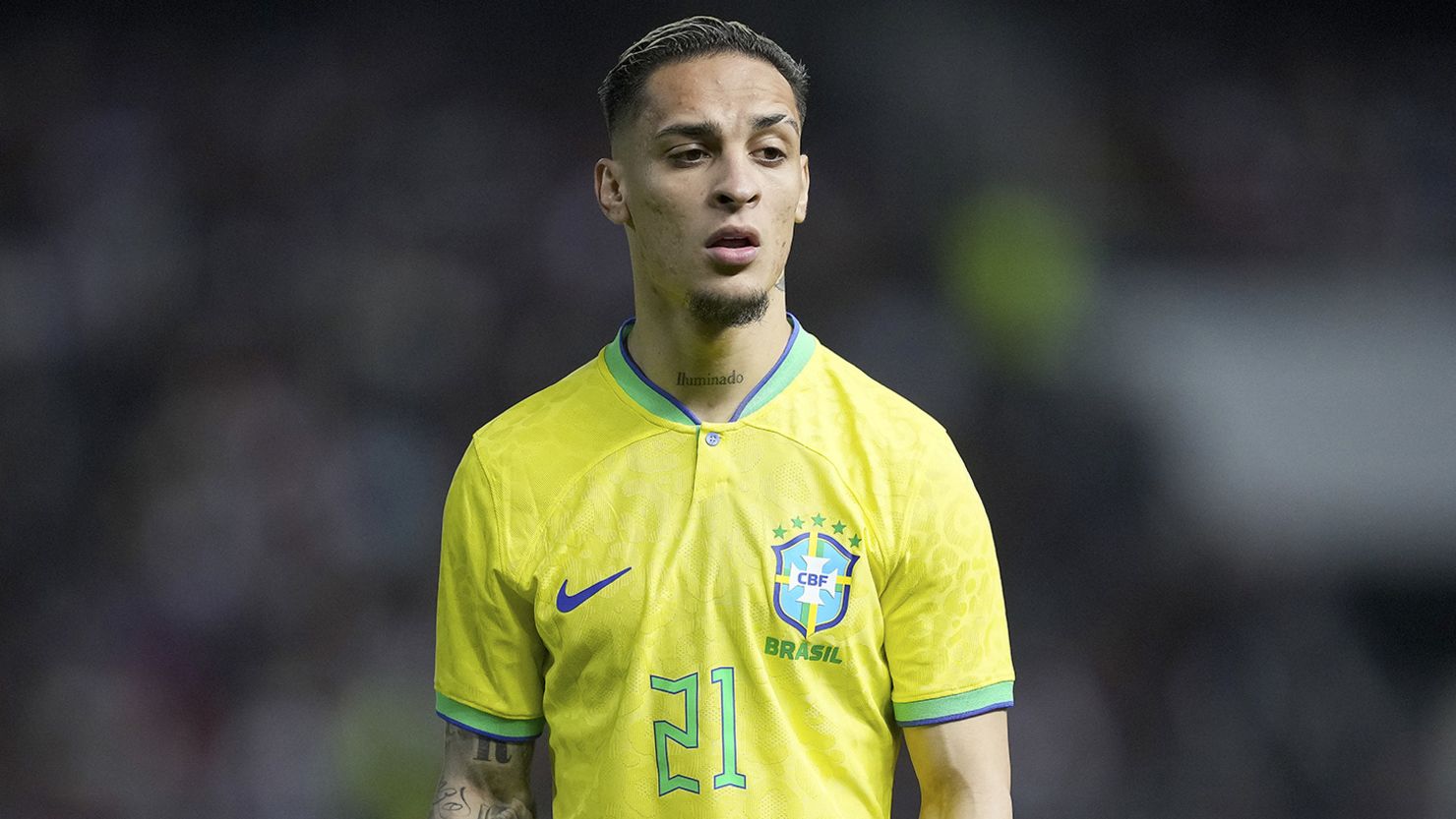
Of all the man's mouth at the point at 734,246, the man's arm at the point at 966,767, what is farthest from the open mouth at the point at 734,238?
the man's arm at the point at 966,767

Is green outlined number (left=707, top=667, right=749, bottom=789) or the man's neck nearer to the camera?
green outlined number (left=707, top=667, right=749, bottom=789)

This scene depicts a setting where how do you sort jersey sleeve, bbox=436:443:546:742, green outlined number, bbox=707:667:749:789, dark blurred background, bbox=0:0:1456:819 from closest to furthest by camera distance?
1. green outlined number, bbox=707:667:749:789
2. jersey sleeve, bbox=436:443:546:742
3. dark blurred background, bbox=0:0:1456:819

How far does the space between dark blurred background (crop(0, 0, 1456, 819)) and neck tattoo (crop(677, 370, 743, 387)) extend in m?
2.00

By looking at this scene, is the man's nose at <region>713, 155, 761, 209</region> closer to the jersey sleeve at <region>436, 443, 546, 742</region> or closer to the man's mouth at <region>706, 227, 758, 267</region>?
the man's mouth at <region>706, 227, 758, 267</region>

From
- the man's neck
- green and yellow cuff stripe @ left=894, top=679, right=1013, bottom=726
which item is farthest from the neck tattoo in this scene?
green and yellow cuff stripe @ left=894, top=679, right=1013, bottom=726

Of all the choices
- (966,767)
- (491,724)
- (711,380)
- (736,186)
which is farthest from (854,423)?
(491,724)

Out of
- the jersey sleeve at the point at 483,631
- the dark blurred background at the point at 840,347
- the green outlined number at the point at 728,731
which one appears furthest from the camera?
the dark blurred background at the point at 840,347

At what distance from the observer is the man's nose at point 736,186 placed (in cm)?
194

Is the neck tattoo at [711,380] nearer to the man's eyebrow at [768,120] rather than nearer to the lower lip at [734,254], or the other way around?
the lower lip at [734,254]

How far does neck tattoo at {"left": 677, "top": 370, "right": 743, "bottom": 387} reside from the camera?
2.06 metres

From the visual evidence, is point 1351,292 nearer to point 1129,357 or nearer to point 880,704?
point 1129,357

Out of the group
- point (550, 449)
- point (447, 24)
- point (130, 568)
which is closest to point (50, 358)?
point (130, 568)

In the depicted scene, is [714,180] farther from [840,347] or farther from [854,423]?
[840,347]

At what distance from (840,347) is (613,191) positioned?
2044mm
